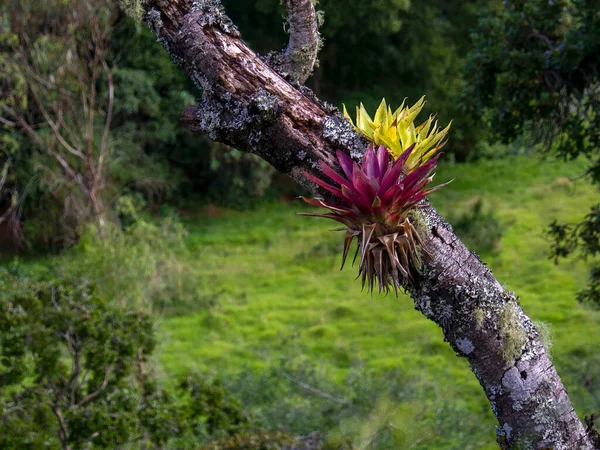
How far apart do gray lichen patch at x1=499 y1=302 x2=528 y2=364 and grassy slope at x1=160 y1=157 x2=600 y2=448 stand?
4744 mm

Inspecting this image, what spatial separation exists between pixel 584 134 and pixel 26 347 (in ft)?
14.8

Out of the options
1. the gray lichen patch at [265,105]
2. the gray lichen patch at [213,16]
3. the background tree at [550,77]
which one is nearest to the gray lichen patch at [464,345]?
the gray lichen patch at [265,105]

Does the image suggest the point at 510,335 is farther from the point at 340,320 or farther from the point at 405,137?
the point at 340,320

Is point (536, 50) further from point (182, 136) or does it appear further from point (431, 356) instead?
point (182, 136)

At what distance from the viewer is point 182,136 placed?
696 inches

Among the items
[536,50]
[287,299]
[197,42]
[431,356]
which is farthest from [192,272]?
[197,42]

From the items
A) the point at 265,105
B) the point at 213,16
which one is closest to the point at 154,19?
the point at 213,16

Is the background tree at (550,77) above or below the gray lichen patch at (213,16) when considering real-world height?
above

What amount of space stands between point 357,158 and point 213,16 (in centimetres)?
56

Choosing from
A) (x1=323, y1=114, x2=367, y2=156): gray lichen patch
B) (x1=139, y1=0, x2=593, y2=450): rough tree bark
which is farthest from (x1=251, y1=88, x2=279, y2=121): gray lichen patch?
(x1=323, y1=114, x2=367, y2=156): gray lichen patch

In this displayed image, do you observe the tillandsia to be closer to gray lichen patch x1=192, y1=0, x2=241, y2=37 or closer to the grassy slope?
gray lichen patch x1=192, y1=0, x2=241, y2=37

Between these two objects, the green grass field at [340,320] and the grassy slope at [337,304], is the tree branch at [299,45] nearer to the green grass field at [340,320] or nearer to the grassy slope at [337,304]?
the green grass field at [340,320]

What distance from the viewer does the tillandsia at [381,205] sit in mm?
1945

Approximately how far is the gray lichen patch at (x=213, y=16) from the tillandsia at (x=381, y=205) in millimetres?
472
